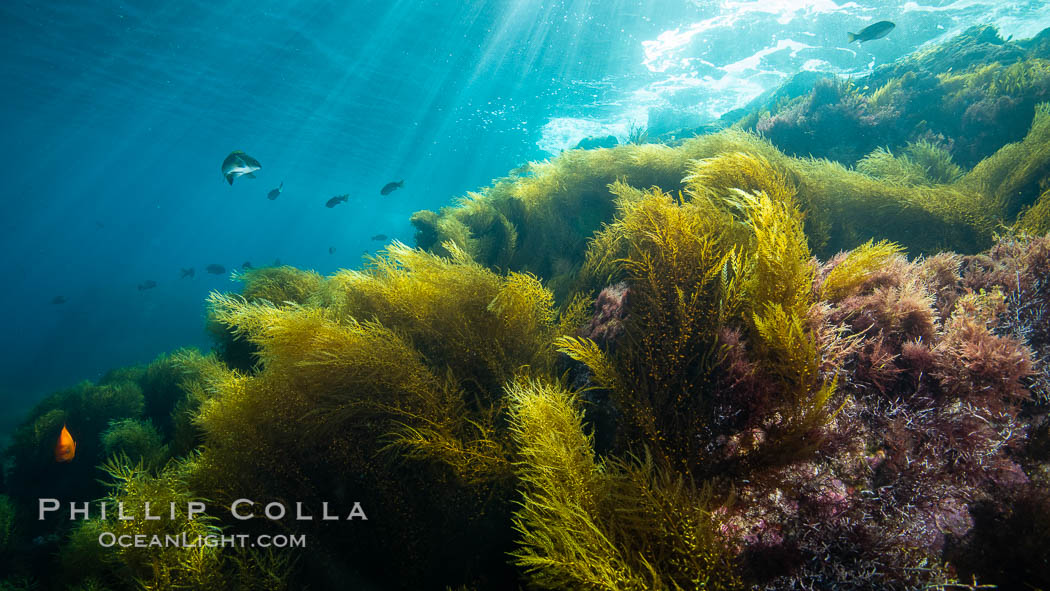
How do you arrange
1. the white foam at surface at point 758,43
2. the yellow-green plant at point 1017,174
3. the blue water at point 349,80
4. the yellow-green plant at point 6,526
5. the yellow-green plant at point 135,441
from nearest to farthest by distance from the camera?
the yellow-green plant at point 1017,174, the yellow-green plant at point 6,526, the yellow-green plant at point 135,441, the blue water at point 349,80, the white foam at surface at point 758,43

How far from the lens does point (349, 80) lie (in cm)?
2053

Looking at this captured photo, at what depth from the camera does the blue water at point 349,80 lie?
15.6 meters

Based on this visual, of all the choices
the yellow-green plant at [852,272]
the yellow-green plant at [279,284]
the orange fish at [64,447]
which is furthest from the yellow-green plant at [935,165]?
the orange fish at [64,447]

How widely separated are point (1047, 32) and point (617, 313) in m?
20.6

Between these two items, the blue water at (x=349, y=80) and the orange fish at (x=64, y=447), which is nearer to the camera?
the orange fish at (x=64, y=447)

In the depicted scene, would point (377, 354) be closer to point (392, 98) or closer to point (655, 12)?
point (655, 12)

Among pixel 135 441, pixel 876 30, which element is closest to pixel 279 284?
pixel 135 441

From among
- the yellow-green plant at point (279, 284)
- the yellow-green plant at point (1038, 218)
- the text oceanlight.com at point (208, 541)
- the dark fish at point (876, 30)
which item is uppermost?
the dark fish at point (876, 30)

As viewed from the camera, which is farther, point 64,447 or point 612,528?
point 64,447

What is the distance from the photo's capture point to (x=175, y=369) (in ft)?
26.0

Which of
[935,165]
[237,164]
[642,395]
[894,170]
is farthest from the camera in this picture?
[237,164]

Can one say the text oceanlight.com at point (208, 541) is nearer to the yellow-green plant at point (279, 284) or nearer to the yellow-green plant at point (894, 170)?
the yellow-green plant at point (279, 284)

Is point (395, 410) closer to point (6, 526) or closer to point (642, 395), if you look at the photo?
point (642, 395)

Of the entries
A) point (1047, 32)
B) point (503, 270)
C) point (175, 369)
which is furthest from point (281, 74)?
point (1047, 32)
